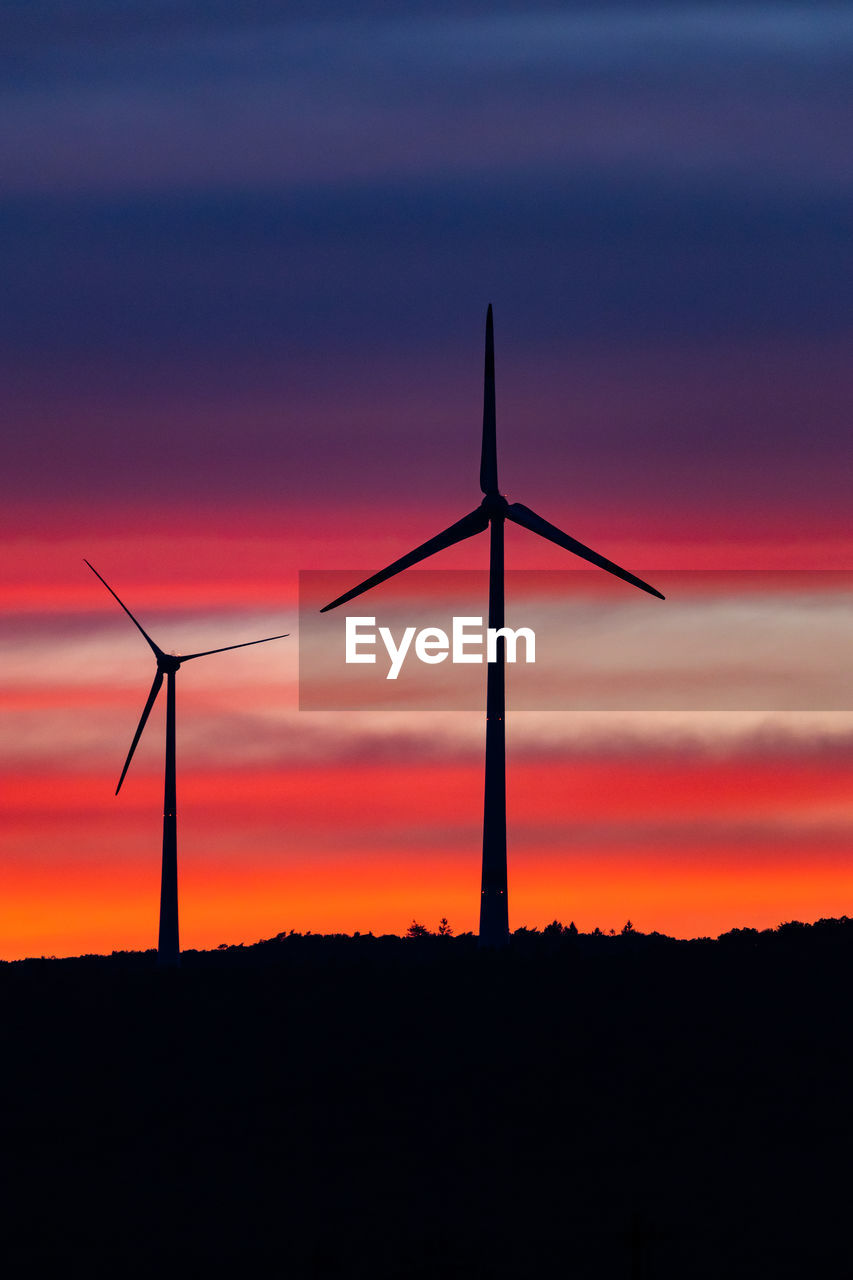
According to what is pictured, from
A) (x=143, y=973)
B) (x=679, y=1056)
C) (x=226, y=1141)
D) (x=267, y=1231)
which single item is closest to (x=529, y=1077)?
(x=679, y=1056)

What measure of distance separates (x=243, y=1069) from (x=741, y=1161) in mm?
24681

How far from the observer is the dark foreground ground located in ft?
249

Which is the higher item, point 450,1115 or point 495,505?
point 495,505

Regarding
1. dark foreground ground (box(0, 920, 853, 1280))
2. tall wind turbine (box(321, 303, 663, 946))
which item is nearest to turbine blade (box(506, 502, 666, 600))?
tall wind turbine (box(321, 303, 663, 946))

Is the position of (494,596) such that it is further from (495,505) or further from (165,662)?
(165,662)

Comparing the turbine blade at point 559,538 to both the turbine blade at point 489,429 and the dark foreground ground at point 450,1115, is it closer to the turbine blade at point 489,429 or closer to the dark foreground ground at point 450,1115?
the turbine blade at point 489,429

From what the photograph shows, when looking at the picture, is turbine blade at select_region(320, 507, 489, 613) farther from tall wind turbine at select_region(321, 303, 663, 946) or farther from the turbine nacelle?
the turbine nacelle

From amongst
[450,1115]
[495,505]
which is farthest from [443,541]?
[450,1115]

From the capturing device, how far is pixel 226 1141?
8975 cm

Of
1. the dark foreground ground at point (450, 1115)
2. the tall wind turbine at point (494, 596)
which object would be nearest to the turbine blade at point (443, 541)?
the tall wind turbine at point (494, 596)

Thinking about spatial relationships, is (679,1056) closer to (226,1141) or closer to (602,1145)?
(602,1145)

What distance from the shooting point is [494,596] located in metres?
92.9

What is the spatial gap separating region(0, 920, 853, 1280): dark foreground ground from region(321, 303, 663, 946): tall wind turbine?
24.7 ft

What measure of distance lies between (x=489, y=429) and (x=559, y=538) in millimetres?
5527
